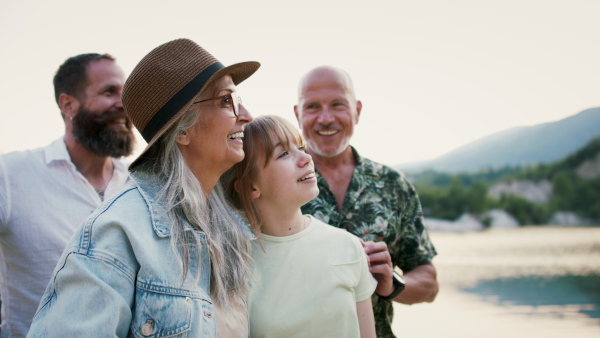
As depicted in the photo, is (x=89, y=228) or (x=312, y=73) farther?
(x=312, y=73)

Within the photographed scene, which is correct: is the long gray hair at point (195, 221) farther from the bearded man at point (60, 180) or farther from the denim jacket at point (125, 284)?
the bearded man at point (60, 180)

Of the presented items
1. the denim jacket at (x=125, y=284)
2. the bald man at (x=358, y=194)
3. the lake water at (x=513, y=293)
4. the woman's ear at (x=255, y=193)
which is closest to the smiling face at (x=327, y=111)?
the bald man at (x=358, y=194)

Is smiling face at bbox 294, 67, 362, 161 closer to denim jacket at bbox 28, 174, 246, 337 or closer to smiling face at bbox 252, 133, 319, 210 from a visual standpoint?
smiling face at bbox 252, 133, 319, 210

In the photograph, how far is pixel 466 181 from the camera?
32.6 m

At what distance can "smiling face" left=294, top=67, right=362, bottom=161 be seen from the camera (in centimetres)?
306

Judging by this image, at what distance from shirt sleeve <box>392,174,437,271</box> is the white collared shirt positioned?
5.67 feet

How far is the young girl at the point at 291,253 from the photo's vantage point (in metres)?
2.03

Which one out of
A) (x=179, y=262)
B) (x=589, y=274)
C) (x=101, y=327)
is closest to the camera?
(x=101, y=327)

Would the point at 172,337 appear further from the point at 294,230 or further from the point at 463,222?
the point at 463,222

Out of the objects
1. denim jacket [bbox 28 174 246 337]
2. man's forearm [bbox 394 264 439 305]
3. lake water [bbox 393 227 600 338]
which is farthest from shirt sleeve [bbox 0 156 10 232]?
lake water [bbox 393 227 600 338]

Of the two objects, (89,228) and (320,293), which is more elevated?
(89,228)

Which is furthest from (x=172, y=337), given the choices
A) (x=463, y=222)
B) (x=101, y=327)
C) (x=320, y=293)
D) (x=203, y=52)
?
(x=463, y=222)

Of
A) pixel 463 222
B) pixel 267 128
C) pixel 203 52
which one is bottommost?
pixel 463 222

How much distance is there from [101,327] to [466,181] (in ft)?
110
